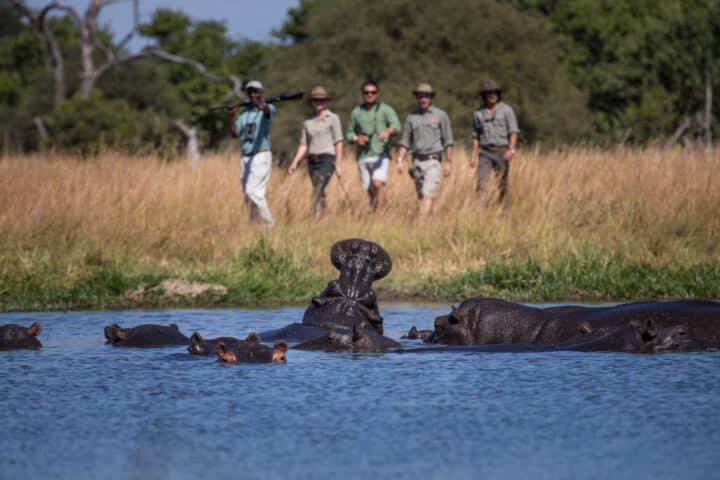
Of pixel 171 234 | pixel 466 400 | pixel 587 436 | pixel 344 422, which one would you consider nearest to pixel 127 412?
pixel 344 422

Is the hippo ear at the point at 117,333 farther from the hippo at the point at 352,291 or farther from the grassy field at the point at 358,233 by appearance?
the grassy field at the point at 358,233

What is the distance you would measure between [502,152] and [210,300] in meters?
4.84

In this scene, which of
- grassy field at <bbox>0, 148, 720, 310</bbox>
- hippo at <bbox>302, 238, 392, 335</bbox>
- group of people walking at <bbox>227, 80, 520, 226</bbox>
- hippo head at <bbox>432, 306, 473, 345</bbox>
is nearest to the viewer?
hippo head at <bbox>432, 306, 473, 345</bbox>

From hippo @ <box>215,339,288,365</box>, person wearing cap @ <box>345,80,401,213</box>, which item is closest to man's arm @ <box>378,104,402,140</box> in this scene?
person wearing cap @ <box>345,80,401,213</box>

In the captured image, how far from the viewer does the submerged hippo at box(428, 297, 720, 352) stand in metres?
6.61

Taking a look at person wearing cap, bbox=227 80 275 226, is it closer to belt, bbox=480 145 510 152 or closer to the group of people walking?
the group of people walking

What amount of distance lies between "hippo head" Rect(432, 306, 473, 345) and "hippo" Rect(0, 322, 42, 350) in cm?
237

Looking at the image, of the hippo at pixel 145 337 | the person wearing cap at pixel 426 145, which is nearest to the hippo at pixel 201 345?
the hippo at pixel 145 337

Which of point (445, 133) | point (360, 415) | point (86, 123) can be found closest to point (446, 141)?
point (445, 133)

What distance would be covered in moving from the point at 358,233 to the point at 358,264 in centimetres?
441

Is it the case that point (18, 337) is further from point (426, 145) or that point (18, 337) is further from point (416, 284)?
point (426, 145)

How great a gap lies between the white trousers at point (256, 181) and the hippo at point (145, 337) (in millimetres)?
5489

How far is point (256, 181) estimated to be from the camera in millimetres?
13289

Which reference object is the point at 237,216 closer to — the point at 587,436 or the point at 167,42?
the point at 587,436
